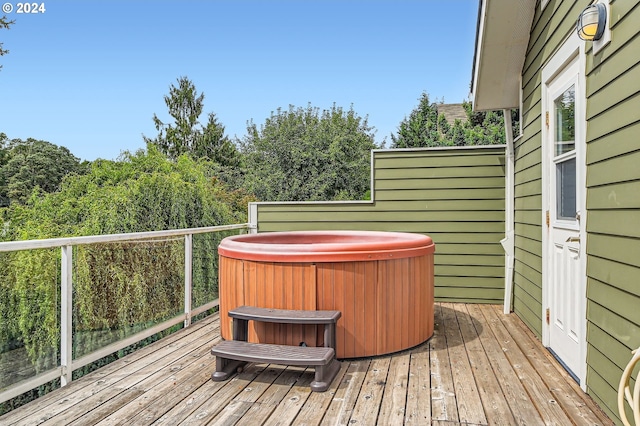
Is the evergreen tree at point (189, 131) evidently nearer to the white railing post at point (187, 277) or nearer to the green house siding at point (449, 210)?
the green house siding at point (449, 210)

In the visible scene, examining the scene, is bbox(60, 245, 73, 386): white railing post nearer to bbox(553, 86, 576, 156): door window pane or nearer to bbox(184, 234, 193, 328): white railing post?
bbox(184, 234, 193, 328): white railing post

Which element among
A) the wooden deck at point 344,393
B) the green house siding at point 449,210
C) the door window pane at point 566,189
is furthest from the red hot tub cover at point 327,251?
the green house siding at point 449,210

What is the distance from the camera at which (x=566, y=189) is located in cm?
278

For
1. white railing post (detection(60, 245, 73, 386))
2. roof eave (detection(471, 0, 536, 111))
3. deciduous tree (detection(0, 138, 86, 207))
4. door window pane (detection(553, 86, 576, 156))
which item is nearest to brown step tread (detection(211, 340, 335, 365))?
white railing post (detection(60, 245, 73, 386))

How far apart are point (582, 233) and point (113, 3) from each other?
1257cm

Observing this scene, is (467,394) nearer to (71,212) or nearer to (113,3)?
(71,212)

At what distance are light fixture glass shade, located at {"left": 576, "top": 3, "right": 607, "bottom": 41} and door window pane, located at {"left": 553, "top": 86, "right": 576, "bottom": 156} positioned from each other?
52 cm

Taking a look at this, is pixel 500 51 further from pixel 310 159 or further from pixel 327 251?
pixel 310 159

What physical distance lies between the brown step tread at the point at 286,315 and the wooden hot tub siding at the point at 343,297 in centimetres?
10

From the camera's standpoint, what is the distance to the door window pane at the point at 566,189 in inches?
104

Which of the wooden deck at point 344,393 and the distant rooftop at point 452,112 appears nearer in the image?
the wooden deck at point 344,393

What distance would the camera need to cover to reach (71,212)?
6324 millimetres

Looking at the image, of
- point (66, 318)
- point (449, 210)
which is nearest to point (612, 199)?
point (449, 210)

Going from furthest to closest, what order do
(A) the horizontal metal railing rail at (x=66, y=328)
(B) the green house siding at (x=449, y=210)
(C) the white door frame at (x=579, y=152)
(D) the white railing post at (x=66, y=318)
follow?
(B) the green house siding at (x=449, y=210) < (D) the white railing post at (x=66, y=318) < (C) the white door frame at (x=579, y=152) < (A) the horizontal metal railing rail at (x=66, y=328)
